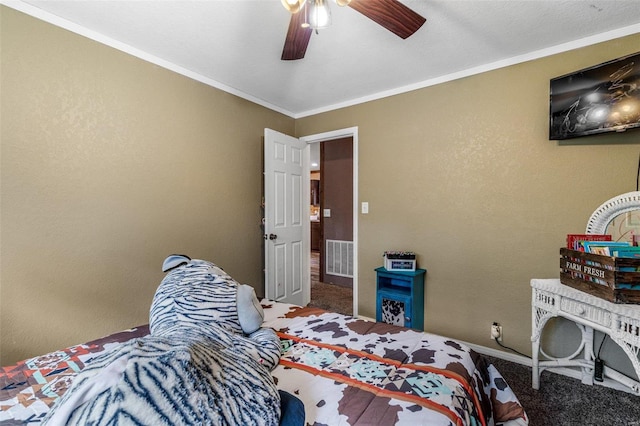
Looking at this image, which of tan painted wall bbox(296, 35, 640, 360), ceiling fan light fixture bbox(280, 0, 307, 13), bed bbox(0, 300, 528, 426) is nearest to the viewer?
bed bbox(0, 300, 528, 426)

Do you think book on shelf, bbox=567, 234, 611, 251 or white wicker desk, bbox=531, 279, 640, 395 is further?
book on shelf, bbox=567, 234, 611, 251

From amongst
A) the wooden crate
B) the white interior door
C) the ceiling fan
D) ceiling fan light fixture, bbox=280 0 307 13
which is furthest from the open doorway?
ceiling fan light fixture, bbox=280 0 307 13

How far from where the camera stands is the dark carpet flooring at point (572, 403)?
1.58 m

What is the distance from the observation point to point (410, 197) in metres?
2.73

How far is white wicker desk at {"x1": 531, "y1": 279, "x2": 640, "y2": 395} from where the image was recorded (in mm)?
1304

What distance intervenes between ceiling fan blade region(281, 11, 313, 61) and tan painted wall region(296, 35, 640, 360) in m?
1.45

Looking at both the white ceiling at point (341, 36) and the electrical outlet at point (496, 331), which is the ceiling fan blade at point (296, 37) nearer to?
the white ceiling at point (341, 36)

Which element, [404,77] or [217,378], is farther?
[404,77]

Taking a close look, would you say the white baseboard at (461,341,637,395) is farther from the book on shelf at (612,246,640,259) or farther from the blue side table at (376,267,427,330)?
the book on shelf at (612,246,640,259)

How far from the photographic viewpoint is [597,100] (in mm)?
1799

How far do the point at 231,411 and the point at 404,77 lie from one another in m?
2.74

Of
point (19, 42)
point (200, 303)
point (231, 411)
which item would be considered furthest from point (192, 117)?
point (231, 411)

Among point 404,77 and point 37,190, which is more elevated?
point 404,77

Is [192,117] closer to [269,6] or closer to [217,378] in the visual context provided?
[269,6]
